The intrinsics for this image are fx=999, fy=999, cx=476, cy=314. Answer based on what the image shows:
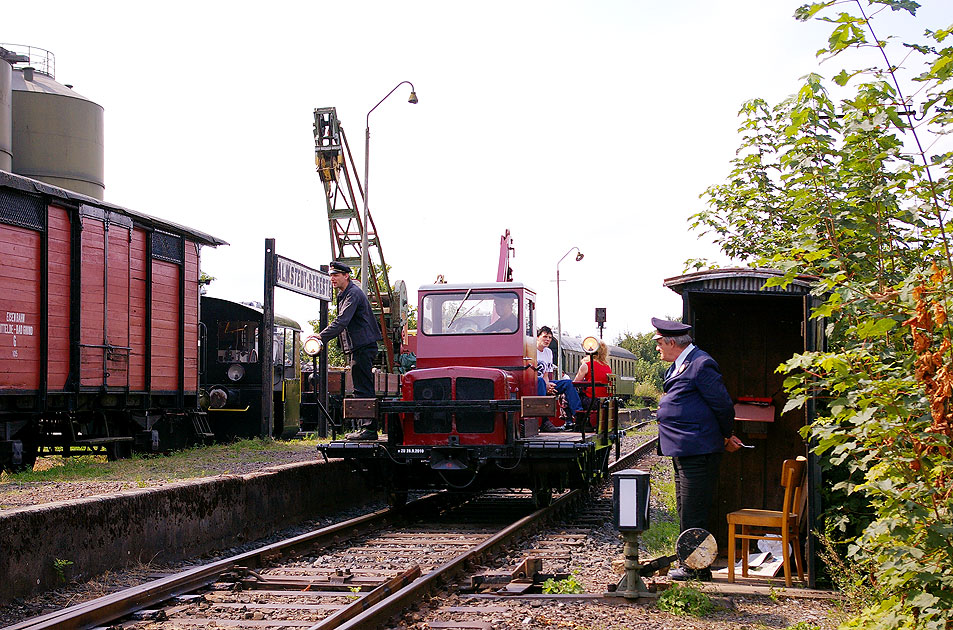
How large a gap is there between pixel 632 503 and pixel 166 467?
25.0ft

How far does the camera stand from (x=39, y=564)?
696 centimetres

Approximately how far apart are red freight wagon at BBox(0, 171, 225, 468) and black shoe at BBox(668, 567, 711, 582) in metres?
9.15

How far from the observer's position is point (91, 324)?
47.2ft

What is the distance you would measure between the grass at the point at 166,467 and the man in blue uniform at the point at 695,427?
17.0 feet

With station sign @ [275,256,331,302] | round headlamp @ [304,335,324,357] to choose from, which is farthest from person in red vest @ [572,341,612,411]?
station sign @ [275,256,331,302]

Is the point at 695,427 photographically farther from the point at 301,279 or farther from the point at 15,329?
the point at 301,279

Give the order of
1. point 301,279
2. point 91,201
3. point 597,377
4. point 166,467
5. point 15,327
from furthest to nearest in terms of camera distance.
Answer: point 301,279 → point 91,201 → point 597,377 → point 15,327 → point 166,467

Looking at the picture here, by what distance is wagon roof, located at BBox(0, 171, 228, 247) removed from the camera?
12.6m

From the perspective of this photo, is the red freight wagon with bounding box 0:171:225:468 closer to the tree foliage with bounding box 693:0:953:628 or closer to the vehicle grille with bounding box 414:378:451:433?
the vehicle grille with bounding box 414:378:451:433

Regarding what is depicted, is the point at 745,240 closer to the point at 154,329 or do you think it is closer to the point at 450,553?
the point at 450,553

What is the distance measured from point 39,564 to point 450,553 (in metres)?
3.39

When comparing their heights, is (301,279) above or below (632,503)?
above

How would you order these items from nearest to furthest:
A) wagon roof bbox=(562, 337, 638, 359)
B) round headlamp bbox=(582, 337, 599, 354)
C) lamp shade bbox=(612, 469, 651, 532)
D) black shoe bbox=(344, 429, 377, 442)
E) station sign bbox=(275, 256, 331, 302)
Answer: lamp shade bbox=(612, 469, 651, 532) < black shoe bbox=(344, 429, 377, 442) < round headlamp bbox=(582, 337, 599, 354) < station sign bbox=(275, 256, 331, 302) < wagon roof bbox=(562, 337, 638, 359)

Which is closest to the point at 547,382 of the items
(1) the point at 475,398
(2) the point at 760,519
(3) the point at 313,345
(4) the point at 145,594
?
(1) the point at 475,398
